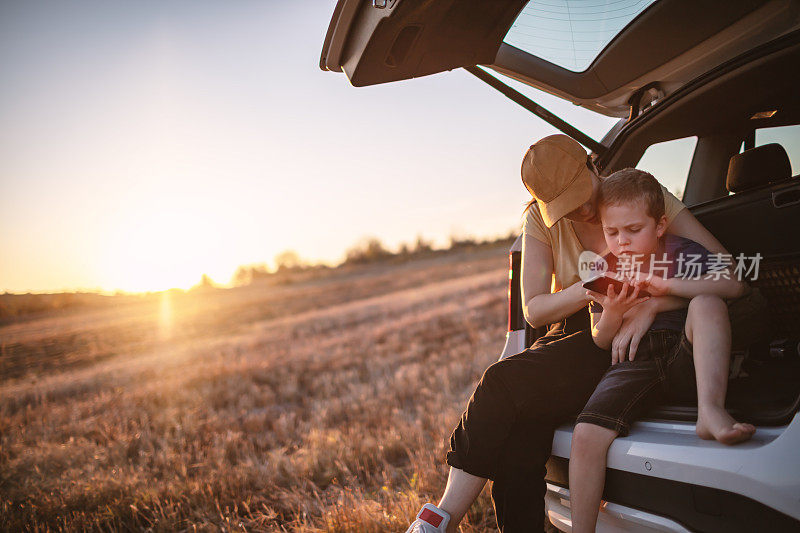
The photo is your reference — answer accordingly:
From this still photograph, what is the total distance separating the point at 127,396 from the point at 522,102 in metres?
6.69

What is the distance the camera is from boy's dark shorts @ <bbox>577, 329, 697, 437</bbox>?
1679mm

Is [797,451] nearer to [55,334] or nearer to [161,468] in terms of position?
[161,468]

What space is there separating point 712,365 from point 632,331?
0.34 m

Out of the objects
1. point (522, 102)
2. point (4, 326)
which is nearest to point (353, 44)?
point (522, 102)

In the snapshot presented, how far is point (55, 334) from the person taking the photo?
1662cm

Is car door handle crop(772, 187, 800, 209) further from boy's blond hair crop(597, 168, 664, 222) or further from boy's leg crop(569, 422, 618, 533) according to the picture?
Result: boy's leg crop(569, 422, 618, 533)

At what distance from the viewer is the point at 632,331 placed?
1904mm

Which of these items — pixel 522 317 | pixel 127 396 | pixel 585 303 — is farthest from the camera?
pixel 127 396

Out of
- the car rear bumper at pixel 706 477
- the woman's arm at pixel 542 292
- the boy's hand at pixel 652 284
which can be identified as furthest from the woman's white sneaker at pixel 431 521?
the boy's hand at pixel 652 284

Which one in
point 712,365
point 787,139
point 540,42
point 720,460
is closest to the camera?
point 720,460

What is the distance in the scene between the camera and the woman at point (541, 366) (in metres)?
1.85

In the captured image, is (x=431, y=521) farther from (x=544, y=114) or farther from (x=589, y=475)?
(x=544, y=114)

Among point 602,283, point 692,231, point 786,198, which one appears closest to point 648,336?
point 602,283

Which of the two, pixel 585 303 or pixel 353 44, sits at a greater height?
pixel 353 44
